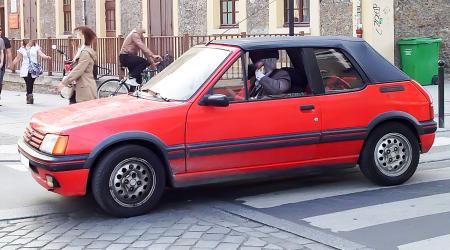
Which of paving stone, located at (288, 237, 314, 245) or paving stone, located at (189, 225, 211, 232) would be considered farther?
paving stone, located at (189, 225, 211, 232)

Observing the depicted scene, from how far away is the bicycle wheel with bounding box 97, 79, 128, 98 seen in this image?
16409mm

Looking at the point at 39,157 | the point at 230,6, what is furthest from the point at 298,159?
the point at 230,6

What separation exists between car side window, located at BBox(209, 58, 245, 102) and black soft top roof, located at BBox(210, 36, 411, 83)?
28 centimetres

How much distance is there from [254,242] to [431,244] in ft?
4.66

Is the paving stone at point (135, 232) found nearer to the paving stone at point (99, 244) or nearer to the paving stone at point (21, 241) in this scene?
the paving stone at point (99, 244)

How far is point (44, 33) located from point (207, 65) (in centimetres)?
2785

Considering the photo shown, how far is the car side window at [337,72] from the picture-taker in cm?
834

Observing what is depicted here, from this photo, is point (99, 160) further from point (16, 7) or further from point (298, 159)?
point (16, 7)

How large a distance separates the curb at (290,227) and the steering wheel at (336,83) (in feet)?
5.41

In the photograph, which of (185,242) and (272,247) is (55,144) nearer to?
(185,242)

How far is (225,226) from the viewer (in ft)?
23.0

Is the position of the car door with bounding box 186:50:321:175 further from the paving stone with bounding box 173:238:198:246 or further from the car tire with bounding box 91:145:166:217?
the paving stone with bounding box 173:238:198:246

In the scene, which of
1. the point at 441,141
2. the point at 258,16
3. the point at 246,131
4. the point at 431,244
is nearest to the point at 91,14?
the point at 258,16

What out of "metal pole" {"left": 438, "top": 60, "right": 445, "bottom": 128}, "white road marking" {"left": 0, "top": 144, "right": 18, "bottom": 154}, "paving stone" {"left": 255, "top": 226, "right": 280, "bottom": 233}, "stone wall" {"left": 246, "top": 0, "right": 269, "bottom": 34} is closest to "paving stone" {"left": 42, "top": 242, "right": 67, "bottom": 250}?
A: "paving stone" {"left": 255, "top": 226, "right": 280, "bottom": 233}
